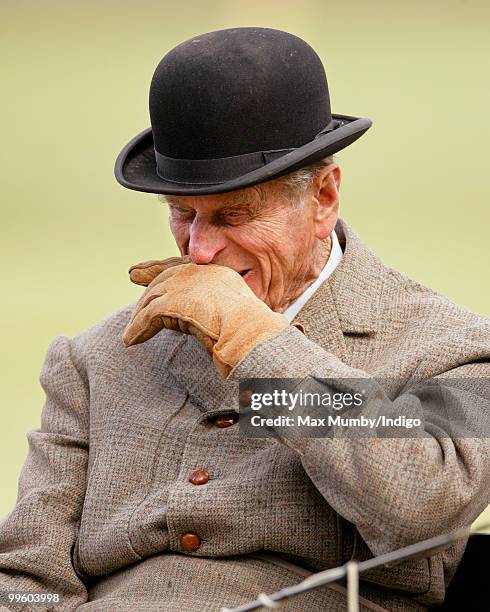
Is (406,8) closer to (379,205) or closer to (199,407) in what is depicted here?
(379,205)

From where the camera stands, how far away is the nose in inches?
117

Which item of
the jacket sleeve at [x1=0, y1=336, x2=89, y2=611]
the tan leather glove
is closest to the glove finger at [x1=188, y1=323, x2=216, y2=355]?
the tan leather glove

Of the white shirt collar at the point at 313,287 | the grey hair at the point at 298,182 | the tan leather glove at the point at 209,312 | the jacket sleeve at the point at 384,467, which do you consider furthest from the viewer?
the white shirt collar at the point at 313,287

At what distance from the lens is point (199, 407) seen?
10.3 ft

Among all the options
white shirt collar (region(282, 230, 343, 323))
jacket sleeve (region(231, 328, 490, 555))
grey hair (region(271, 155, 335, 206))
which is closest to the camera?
jacket sleeve (region(231, 328, 490, 555))

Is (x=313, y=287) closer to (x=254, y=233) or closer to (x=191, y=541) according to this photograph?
(x=254, y=233)

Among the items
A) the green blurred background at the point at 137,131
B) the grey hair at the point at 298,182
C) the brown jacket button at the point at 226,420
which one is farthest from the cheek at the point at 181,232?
the green blurred background at the point at 137,131

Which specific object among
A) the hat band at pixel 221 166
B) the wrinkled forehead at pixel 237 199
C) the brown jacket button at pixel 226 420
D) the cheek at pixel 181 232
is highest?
the hat band at pixel 221 166

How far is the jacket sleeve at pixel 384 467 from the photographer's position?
2.64 meters

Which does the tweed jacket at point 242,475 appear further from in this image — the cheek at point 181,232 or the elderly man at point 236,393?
the cheek at point 181,232

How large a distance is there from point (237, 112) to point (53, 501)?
3.06ft

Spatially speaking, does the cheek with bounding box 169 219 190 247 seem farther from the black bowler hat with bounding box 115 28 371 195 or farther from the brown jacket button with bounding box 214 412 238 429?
the brown jacket button with bounding box 214 412 238 429

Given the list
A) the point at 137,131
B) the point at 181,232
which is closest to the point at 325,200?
the point at 181,232

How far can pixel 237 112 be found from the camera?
2.93 m
